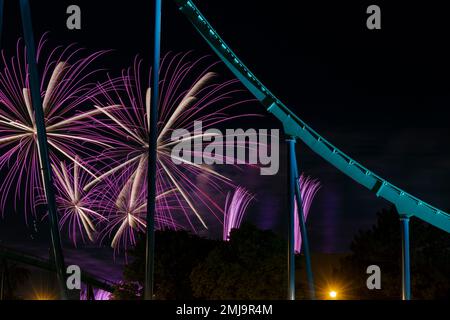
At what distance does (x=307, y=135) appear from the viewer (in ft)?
105

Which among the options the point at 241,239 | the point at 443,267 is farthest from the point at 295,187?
the point at 443,267

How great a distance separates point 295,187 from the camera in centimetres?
3189

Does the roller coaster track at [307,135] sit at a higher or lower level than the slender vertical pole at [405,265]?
higher

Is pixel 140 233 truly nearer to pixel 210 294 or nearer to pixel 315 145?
pixel 210 294

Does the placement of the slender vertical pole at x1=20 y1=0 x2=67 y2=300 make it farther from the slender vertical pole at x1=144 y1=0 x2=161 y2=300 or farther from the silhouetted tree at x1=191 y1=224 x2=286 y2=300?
the silhouetted tree at x1=191 y1=224 x2=286 y2=300

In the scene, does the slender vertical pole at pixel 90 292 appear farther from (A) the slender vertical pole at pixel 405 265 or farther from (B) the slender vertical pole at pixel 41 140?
(B) the slender vertical pole at pixel 41 140

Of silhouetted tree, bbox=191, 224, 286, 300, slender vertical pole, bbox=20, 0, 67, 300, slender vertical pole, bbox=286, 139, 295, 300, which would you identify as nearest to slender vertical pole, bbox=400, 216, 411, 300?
slender vertical pole, bbox=286, 139, 295, 300

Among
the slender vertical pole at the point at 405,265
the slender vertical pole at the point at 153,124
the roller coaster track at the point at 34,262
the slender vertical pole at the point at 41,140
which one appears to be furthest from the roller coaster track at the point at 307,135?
the roller coaster track at the point at 34,262

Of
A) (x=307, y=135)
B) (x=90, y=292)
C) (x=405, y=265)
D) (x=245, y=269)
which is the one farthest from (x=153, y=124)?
(x=90, y=292)

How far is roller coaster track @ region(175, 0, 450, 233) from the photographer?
30.7m

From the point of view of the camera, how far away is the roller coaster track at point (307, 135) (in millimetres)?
30719

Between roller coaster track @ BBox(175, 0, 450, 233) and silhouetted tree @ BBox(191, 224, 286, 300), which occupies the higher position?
roller coaster track @ BBox(175, 0, 450, 233)
